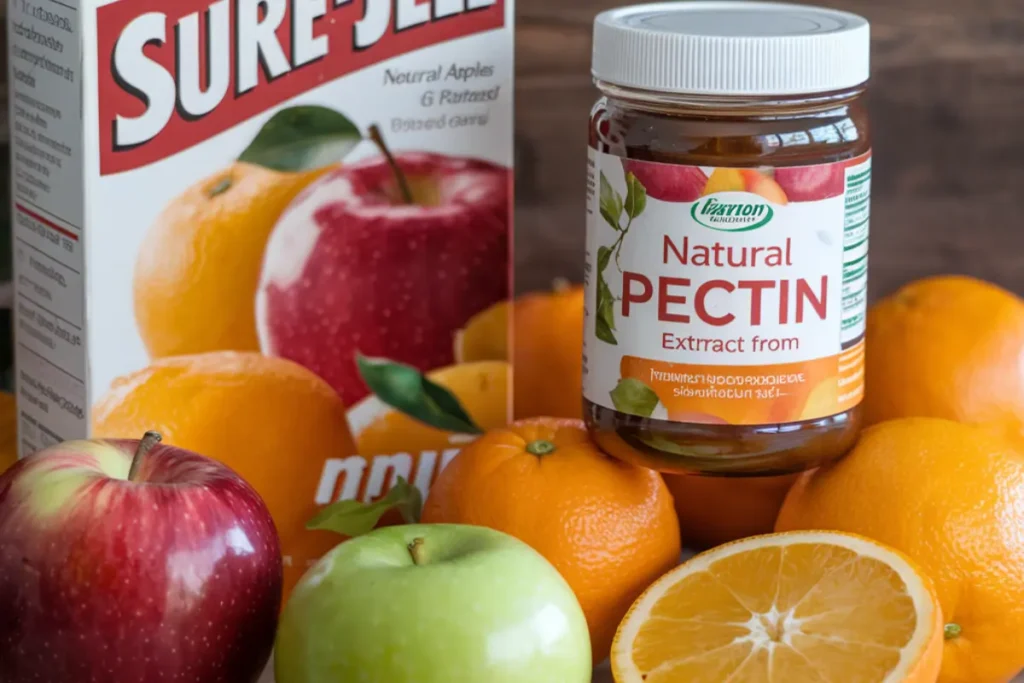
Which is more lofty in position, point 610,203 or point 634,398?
point 610,203

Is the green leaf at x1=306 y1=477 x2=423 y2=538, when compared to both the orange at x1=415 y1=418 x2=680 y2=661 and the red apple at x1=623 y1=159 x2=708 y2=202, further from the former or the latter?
the red apple at x1=623 y1=159 x2=708 y2=202

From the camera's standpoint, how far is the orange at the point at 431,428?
0.90m

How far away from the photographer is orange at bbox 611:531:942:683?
68 cm

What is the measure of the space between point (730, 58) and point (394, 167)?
24 centimetres

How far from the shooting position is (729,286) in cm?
74

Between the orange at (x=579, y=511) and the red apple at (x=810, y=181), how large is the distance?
0.60 ft

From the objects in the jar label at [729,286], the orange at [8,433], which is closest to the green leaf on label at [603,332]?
the jar label at [729,286]

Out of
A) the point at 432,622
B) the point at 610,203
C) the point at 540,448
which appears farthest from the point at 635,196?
the point at 432,622

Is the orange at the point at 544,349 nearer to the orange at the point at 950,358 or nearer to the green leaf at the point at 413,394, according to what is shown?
the green leaf at the point at 413,394

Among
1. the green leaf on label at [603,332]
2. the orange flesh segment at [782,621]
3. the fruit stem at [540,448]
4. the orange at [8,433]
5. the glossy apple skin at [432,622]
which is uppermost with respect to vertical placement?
the green leaf on label at [603,332]

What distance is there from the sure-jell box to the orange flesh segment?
0.80ft

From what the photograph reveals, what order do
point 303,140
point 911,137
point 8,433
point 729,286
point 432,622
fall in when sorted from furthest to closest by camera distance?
point 911,137 < point 8,433 < point 303,140 < point 729,286 < point 432,622

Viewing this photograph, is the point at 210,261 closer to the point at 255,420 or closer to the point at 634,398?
the point at 255,420

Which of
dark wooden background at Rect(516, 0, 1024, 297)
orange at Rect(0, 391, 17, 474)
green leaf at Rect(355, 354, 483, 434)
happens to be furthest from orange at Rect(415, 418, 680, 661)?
dark wooden background at Rect(516, 0, 1024, 297)
